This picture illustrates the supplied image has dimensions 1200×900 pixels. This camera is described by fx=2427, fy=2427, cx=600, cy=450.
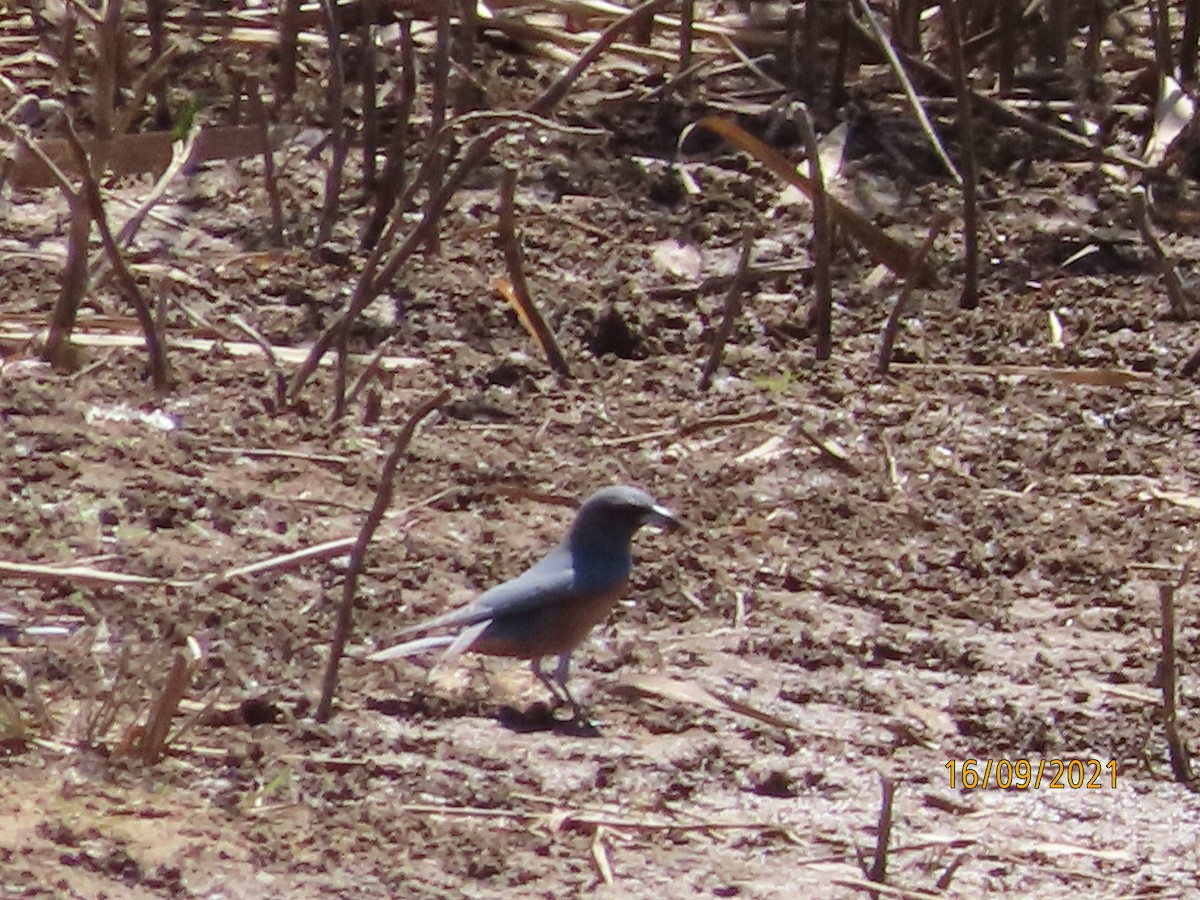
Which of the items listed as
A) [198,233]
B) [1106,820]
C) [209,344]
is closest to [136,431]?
[209,344]

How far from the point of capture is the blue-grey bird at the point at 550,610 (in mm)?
4164

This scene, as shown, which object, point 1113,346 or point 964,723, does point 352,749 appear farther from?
point 1113,346

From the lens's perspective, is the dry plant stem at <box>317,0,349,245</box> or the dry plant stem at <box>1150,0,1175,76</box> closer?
the dry plant stem at <box>317,0,349,245</box>

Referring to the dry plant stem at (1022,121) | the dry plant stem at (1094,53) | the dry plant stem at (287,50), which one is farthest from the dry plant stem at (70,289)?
the dry plant stem at (1094,53)

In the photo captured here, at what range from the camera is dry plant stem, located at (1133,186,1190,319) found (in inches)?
250

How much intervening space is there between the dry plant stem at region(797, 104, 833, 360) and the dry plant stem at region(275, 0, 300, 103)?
2.11 meters

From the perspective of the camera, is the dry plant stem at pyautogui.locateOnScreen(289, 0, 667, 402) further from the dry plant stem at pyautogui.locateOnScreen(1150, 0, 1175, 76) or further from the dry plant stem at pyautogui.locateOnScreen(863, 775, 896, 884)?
the dry plant stem at pyautogui.locateOnScreen(1150, 0, 1175, 76)

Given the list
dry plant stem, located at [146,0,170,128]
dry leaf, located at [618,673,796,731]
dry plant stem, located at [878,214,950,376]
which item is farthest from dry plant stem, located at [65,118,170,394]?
dry plant stem, located at [146,0,170,128]

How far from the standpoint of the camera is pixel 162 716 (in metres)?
3.51

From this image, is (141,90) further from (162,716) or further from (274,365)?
A: (162,716)

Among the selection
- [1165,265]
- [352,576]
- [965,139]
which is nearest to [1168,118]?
[1165,265]

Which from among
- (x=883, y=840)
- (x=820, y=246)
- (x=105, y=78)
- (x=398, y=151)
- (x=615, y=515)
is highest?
(x=105, y=78)

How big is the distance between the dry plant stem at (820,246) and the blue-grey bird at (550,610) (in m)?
1.78

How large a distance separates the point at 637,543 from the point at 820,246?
1.34m
